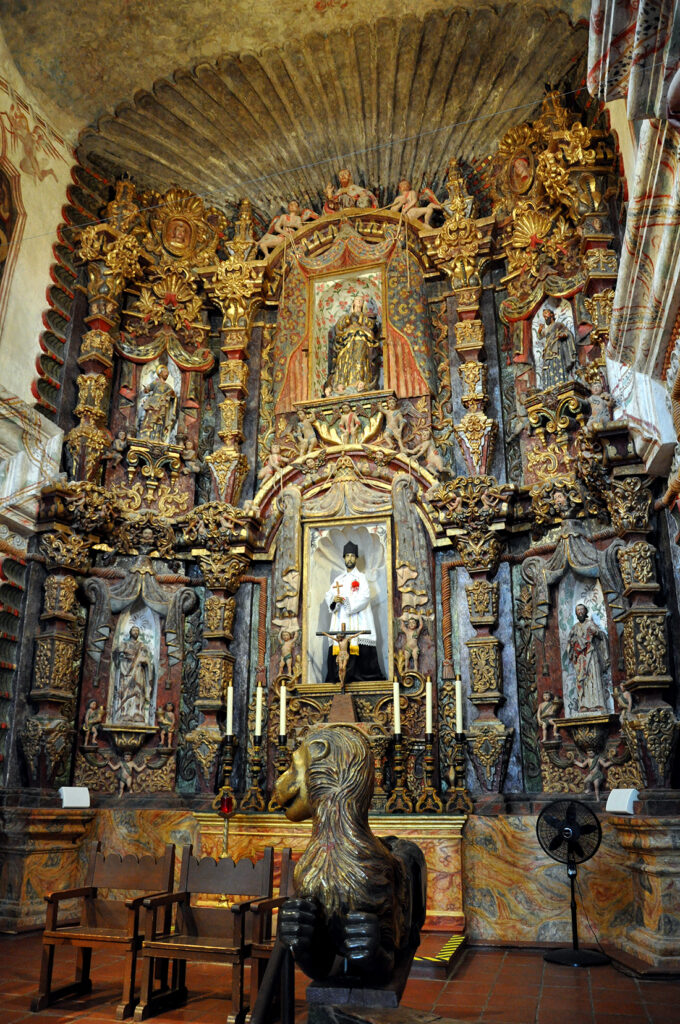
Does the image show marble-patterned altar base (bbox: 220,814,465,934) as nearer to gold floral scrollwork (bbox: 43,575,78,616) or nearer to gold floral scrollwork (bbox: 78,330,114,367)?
gold floral scrollwork (bbox: 43,575,78,616)

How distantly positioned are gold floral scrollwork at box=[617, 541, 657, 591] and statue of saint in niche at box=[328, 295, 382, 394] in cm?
437

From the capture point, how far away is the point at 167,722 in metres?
9.72

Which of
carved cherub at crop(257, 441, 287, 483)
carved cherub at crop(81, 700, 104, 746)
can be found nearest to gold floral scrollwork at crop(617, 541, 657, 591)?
carved cherub at crop(257, 441, 287, 483)

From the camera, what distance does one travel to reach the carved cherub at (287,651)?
383 inches

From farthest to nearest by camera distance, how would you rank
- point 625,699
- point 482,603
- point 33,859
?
point 482,603 → point 33,859 → point 625,699

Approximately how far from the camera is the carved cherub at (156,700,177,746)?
Result: 9.65m

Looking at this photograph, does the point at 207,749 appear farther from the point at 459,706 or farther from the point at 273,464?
the point at 273,464

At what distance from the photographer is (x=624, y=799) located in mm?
6789

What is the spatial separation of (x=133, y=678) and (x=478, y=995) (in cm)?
551

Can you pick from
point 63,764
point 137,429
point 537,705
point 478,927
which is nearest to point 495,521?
point 537,705

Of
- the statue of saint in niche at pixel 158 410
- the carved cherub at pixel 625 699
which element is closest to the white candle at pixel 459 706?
the carved cherub at pixel 625 699

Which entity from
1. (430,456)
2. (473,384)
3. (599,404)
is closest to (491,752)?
(430,456)

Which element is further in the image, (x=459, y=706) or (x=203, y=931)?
(x=459, y=706)

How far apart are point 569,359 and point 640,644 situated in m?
3.61
